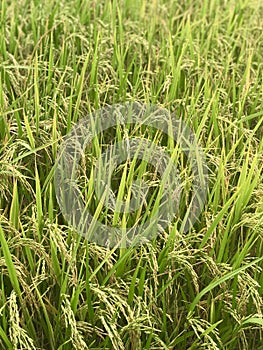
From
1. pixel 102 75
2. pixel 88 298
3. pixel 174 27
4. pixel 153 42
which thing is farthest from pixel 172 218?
pixel 174 27

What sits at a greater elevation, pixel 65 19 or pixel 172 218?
pixel 65 19

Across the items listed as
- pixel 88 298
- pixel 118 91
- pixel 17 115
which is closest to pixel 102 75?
pixel 118 91

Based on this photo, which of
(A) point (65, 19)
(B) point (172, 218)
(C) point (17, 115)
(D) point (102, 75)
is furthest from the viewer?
(A) point (65, 19)

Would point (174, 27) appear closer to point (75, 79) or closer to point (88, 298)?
point (75, 79)

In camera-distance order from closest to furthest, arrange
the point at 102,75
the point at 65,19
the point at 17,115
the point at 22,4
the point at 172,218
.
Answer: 1. the point at 172,218
2. the point at 17,115
3. the point at 102,75
4. the point at 65,19
5. the point at 22,4

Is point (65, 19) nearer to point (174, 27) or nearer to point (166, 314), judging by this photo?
point (174, 27)

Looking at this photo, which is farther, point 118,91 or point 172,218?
point 118,91

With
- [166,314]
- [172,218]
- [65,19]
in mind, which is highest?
[65,19]
